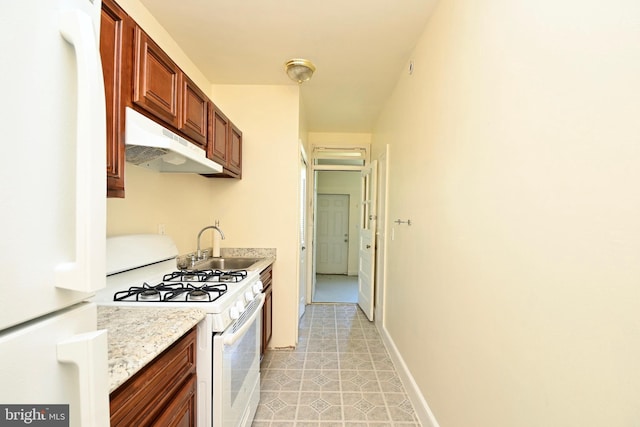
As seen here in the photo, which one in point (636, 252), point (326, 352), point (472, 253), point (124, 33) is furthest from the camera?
point (326, 352)

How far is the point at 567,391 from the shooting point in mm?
786

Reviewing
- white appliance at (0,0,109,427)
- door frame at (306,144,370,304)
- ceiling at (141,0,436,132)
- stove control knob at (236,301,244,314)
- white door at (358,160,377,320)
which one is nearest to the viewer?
white appliance at (0,0,109,427)

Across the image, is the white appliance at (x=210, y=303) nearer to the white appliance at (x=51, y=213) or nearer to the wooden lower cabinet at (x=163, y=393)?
the wooden lower cabinet at (x=163, y=393)

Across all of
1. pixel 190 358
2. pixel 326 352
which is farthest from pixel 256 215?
pixel 190 358

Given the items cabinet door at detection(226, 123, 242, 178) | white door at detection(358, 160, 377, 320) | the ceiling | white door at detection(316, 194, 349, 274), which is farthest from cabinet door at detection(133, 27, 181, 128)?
white door at detection(316, 194, 349, 274)

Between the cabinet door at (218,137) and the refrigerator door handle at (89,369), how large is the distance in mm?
1753

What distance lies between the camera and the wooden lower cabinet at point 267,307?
8.12ft

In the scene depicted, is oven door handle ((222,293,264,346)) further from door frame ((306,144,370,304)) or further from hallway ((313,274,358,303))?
hallway ((313,274,358,303))

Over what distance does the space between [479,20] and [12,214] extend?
1.65m

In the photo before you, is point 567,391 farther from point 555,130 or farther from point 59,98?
point 59,98

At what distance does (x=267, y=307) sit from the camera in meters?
2.62

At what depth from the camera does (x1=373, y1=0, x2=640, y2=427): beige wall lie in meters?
0.66

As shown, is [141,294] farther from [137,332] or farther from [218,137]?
[218,137]

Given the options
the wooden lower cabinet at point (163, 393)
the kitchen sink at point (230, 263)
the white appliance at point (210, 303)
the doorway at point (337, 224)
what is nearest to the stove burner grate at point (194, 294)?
the white appliance at point (210, 303)
